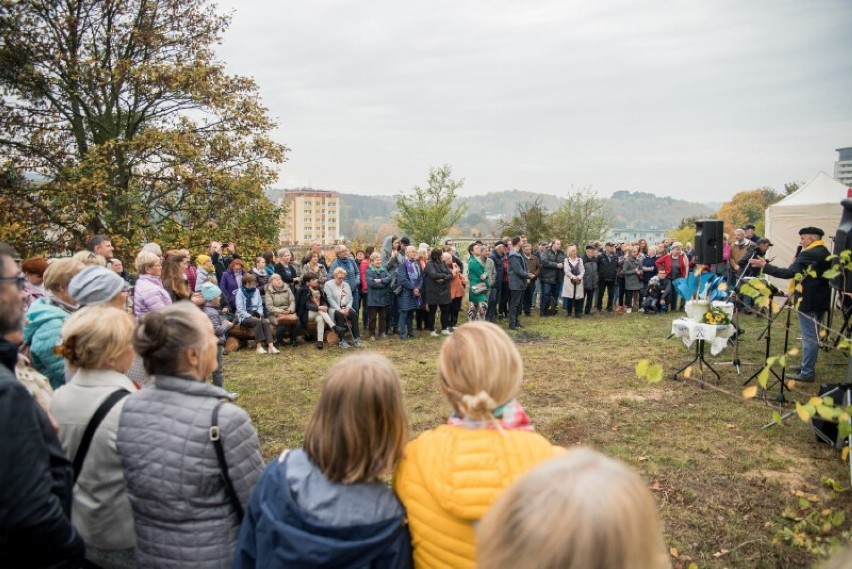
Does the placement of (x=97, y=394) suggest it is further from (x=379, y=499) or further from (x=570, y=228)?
(x=570, y=228)

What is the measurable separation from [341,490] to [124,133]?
13230 millimetres

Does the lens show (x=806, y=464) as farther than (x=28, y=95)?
No

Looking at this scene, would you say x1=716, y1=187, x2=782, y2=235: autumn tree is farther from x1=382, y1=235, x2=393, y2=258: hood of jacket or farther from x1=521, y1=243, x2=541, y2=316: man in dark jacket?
x1=382, y1=235, x2=393, y2=258: hood of jacket

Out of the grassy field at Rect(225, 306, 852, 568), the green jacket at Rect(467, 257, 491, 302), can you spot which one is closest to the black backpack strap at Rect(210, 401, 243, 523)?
the grassy field at Rect(225, 306, 852, 568)

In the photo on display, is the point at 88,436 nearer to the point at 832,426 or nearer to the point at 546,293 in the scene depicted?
the point at 832,426

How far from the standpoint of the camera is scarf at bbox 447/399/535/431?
5.17 feet

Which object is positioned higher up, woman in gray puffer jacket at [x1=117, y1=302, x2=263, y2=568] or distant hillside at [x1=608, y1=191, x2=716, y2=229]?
distant hillside at [x1=608, y1=191, x2=716, y2=229]

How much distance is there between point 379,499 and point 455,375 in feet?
1.38

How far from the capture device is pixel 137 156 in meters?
11.7

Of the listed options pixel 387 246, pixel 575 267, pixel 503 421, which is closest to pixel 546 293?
pixel 575 267

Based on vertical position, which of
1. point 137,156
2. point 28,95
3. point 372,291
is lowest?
point 372,291

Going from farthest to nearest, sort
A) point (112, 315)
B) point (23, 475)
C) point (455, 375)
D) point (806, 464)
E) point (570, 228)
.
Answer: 1. point (570, 228)
2. point (806, 464)
3. point (112, 315)
4. point (455, 375)
5. point (23, 475)

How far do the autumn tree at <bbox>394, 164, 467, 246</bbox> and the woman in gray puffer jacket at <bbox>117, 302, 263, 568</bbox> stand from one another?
24.0m

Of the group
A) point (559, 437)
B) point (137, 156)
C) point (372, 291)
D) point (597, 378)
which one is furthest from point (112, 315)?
point (137, 156)
